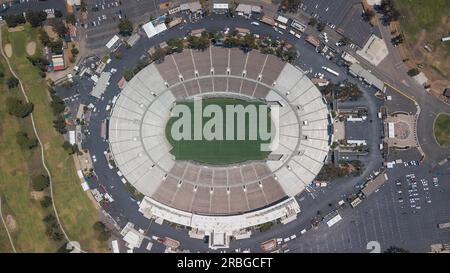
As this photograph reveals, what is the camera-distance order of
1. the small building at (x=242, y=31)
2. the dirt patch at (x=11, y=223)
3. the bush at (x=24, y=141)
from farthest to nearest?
the small building at (x=242, y=31), the dirt patch at (x=11, y=223), the bush at (x=24, y=141)

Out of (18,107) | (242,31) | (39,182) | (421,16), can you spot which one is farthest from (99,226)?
(421,16)

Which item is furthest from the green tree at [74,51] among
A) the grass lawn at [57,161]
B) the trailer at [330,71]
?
the trailer at [330,71]

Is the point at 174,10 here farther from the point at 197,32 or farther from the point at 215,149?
the point at 215,149

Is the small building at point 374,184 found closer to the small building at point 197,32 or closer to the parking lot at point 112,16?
the small building at point 197,32

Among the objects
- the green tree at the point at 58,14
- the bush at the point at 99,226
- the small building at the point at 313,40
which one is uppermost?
the small building at the point at 313,40

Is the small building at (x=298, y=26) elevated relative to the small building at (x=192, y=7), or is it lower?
elevated

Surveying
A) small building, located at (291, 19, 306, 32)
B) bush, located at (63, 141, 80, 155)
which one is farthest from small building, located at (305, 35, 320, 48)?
bush, located at (63, 141, 80, 155)
